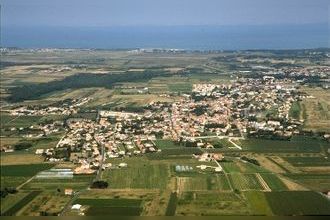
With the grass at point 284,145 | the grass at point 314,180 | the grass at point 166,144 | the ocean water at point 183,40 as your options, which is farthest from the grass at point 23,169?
the ocean water at point 183,40

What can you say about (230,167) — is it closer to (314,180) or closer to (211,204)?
(314,180)

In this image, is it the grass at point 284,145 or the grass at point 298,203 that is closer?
the grass at point 298,203

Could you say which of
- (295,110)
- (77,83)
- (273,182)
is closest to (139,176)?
(273,182)

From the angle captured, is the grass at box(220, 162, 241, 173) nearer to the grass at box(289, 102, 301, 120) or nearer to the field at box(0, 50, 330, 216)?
the field at box(0, 50, 330, 216)

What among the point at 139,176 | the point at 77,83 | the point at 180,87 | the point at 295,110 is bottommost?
the point at 139,176

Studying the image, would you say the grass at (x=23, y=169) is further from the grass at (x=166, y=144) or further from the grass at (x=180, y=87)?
the grass at (x=180, y=87)

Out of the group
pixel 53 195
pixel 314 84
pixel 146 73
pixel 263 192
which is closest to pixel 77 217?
pixel 53 195

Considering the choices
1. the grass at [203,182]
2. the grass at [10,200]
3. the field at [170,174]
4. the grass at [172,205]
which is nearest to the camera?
the grass at [10,200]
